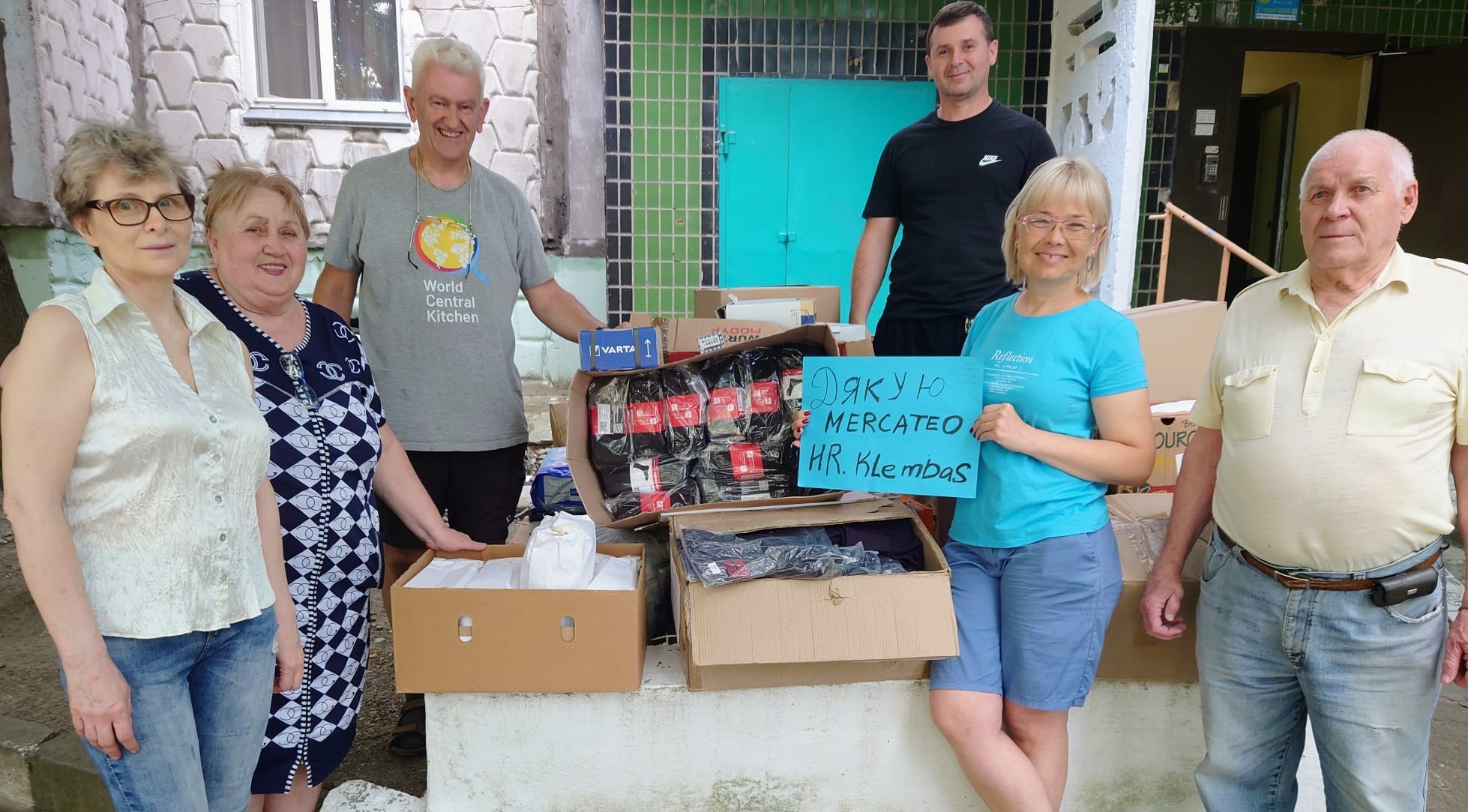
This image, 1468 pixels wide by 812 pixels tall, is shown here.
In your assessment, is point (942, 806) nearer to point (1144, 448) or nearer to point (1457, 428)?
point (1144, 448)

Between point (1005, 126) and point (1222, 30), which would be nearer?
point (1005, 126)

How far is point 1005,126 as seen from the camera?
247 cm

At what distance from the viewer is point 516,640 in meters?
1.72

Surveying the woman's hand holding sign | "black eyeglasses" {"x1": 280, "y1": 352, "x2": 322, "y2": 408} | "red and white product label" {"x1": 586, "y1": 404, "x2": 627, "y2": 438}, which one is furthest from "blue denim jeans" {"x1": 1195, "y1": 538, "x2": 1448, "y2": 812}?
"black eyeglasses" {"x1": 280, "y1": 352, "x2": 322, "y2": 408}

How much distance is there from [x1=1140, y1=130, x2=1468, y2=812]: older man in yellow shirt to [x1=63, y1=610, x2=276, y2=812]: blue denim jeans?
69.8 inches

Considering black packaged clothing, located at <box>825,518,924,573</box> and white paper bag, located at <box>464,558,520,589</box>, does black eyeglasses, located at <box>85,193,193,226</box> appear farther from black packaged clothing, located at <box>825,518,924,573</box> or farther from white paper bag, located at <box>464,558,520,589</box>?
black packaged clothing, located at <box>825,518,924,573</box>

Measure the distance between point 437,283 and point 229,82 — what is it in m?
3.97

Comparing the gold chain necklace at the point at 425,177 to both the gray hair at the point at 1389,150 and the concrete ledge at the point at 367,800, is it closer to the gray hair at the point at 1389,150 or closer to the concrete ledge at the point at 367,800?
the concrete ledge at the point at 367,800

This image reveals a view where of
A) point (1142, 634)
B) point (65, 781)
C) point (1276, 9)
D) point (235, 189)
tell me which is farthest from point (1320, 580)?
point (1276, 9)

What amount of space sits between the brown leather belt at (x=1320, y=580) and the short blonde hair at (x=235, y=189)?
6.27 feet

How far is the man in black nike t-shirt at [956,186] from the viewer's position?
2.44 m

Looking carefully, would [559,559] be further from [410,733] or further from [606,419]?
[410,733]

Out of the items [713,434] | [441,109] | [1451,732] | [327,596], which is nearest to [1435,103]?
[1451,732]

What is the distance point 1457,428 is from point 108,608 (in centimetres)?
215
